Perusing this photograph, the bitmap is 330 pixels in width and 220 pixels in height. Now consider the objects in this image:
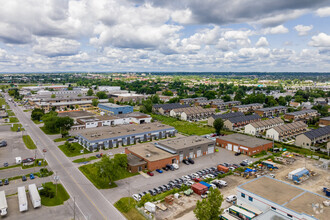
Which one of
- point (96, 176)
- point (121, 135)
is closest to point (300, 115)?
point (121, 135)

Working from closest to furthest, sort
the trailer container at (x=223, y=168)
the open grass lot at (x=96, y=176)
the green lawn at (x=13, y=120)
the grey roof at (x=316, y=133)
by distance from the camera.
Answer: the open grass lot at (x=96, y=176), the trailer container at (x=223, y=168), the grey roof at (x=316, y=133), the green lawn at (x=13, y=120)

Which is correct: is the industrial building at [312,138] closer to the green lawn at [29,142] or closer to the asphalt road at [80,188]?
the asphalt road at [80,188]

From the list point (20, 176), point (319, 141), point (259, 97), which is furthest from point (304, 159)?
point (259, 97)

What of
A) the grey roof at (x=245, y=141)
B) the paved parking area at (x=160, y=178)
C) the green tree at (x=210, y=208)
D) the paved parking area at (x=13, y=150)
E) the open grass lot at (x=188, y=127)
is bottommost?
the open grass lot at (x=188, y=127)

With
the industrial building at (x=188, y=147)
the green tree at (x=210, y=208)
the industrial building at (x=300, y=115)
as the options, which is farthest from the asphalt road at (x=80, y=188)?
the industrial building at (x=300, y=115)

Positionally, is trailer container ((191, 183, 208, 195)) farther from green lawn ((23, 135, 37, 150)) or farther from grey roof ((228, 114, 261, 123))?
grey roof ((228, 114, 261, 123))

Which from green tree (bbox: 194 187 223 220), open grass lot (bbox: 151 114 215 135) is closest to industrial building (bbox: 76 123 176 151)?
open grass lot (bbox: 151 114 215 135)
